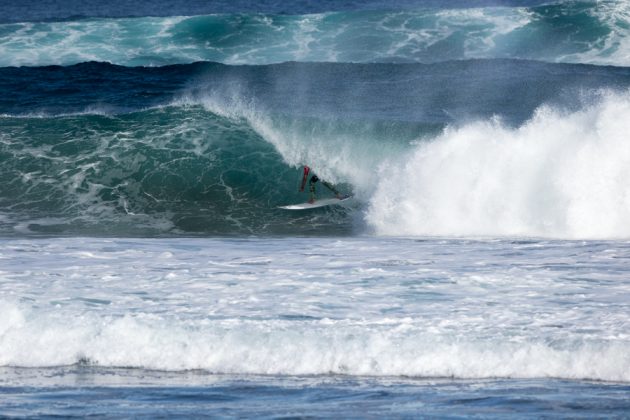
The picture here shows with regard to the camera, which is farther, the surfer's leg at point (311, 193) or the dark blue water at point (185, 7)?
the dark blue water at point (185, 7)

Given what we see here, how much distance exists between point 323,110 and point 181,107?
364 cm

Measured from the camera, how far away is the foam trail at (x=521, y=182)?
51.8 ft

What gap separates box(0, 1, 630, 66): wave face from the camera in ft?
110

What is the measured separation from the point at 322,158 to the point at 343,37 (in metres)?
15.7

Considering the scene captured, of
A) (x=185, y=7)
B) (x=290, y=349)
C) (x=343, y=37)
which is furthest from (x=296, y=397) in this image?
(x=185, y=7)

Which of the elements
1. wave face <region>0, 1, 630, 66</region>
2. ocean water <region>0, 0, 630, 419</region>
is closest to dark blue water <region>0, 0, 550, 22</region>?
wave face <region>0, 1, 630, 66</region>

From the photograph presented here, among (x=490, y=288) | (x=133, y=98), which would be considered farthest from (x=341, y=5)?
(x=490, y=288)

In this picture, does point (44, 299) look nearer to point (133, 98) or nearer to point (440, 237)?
point (440, 237)

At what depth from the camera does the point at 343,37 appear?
3566 cm

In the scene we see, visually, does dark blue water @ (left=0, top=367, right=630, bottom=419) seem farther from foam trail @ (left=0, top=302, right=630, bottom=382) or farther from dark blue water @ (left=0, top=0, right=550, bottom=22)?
dark blue water @ (left=0, top=0, right=550, bottom=22)

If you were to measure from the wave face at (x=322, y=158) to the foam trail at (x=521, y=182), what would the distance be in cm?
3

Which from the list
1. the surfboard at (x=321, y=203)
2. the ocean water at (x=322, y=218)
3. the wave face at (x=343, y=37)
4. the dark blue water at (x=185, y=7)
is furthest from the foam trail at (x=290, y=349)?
the dark blue water at (x=185, y=7)

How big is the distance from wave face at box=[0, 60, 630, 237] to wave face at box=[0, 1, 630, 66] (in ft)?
15.1

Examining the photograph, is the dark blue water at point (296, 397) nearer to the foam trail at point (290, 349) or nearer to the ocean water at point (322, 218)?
the ocean water at point (322, 218)
